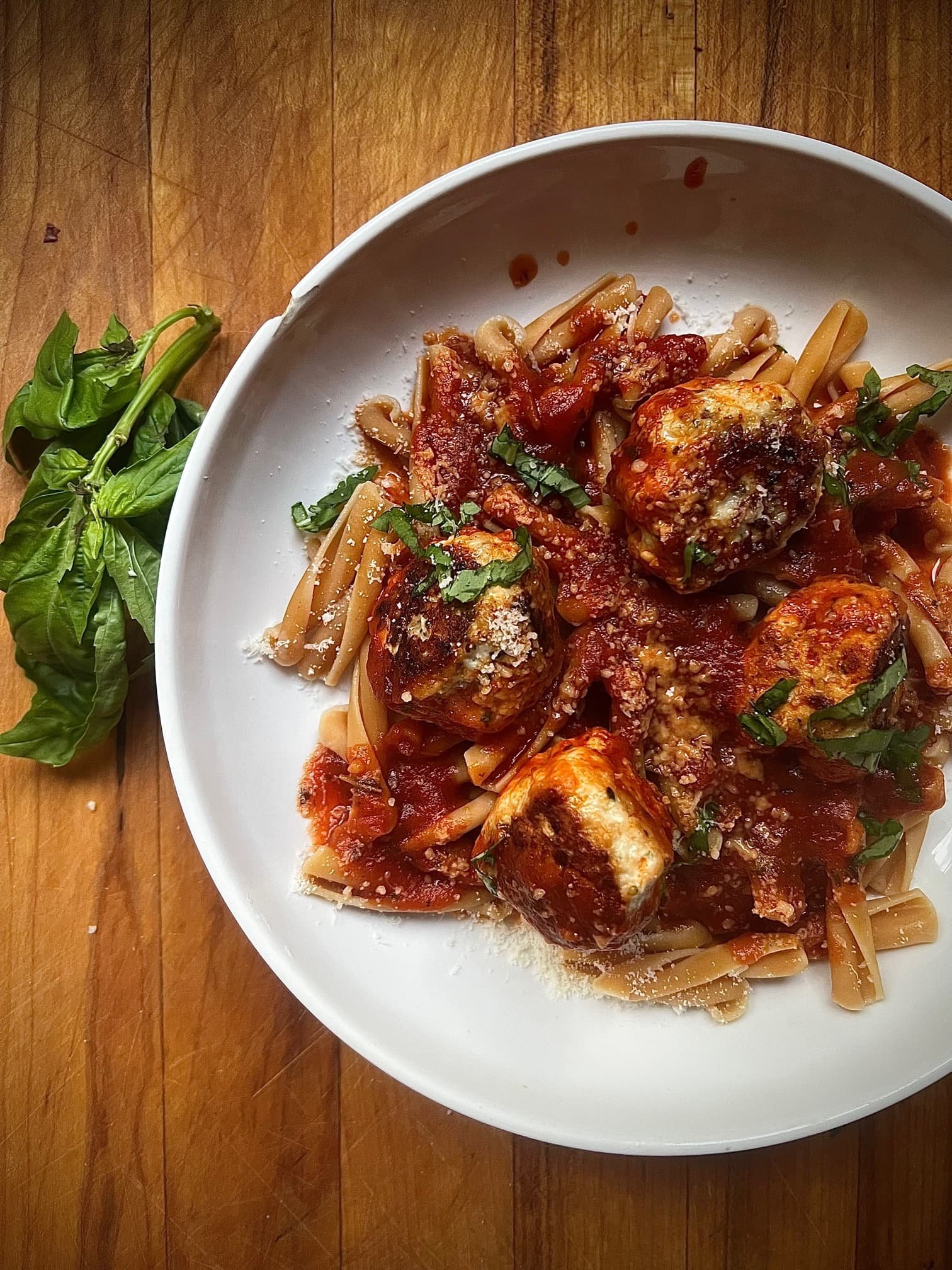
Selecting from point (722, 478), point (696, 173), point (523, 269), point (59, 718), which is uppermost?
point (696, 173)

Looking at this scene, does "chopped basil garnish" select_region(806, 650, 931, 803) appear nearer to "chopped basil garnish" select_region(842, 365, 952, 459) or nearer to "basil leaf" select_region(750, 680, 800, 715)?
"basil leaf" select_region(750, 680, 800, 715)

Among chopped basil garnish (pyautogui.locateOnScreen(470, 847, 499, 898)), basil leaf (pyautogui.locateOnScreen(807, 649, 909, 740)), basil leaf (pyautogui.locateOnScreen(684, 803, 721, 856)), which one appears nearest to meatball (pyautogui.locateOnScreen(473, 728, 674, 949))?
chopped basil garnish (pyautogui.locateOnScreen(470, 847, 499, 898))

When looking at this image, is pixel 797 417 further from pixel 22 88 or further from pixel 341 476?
pixel 22 88

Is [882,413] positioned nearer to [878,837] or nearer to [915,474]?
[915,474]

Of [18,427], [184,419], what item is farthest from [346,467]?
[18,427]

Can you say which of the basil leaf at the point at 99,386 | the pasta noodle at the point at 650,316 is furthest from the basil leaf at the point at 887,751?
the basil leaf at the point at 99,386

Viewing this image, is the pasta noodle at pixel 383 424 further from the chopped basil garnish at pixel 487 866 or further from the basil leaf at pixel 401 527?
the chopped basil garnish at pixel 487 866

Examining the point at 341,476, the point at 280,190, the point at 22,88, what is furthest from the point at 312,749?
the point at 22,88
